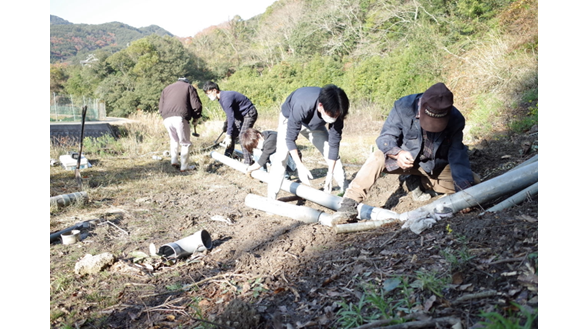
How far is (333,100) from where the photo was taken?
400cm

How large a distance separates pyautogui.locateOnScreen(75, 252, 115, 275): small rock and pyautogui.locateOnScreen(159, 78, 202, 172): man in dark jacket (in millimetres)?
4296

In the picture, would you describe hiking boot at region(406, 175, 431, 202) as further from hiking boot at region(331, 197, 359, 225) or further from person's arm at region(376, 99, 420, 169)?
hiking boot at region(331, 197, 359, 225)

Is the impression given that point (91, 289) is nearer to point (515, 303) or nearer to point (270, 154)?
point (515, 303)

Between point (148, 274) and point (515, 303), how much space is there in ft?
8.78

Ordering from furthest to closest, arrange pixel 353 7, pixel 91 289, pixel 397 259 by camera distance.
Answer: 1. pixel 353 7
2. pixel 91 289
3. pixel 397 259

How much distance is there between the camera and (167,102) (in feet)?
24.1

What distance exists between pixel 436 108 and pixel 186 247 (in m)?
2.55

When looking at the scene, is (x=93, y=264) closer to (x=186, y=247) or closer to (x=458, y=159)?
(x=186, y=247)

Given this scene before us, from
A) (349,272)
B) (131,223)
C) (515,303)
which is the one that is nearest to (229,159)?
(131,223)

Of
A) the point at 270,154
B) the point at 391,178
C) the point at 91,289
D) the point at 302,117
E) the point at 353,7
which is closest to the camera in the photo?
the point at 91,289

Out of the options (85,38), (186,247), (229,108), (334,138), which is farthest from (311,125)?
(85,38)

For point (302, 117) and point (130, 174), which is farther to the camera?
point (130, 174)

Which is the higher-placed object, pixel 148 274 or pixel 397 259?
pixel 397 259

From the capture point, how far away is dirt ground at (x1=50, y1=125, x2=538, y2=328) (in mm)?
1928
